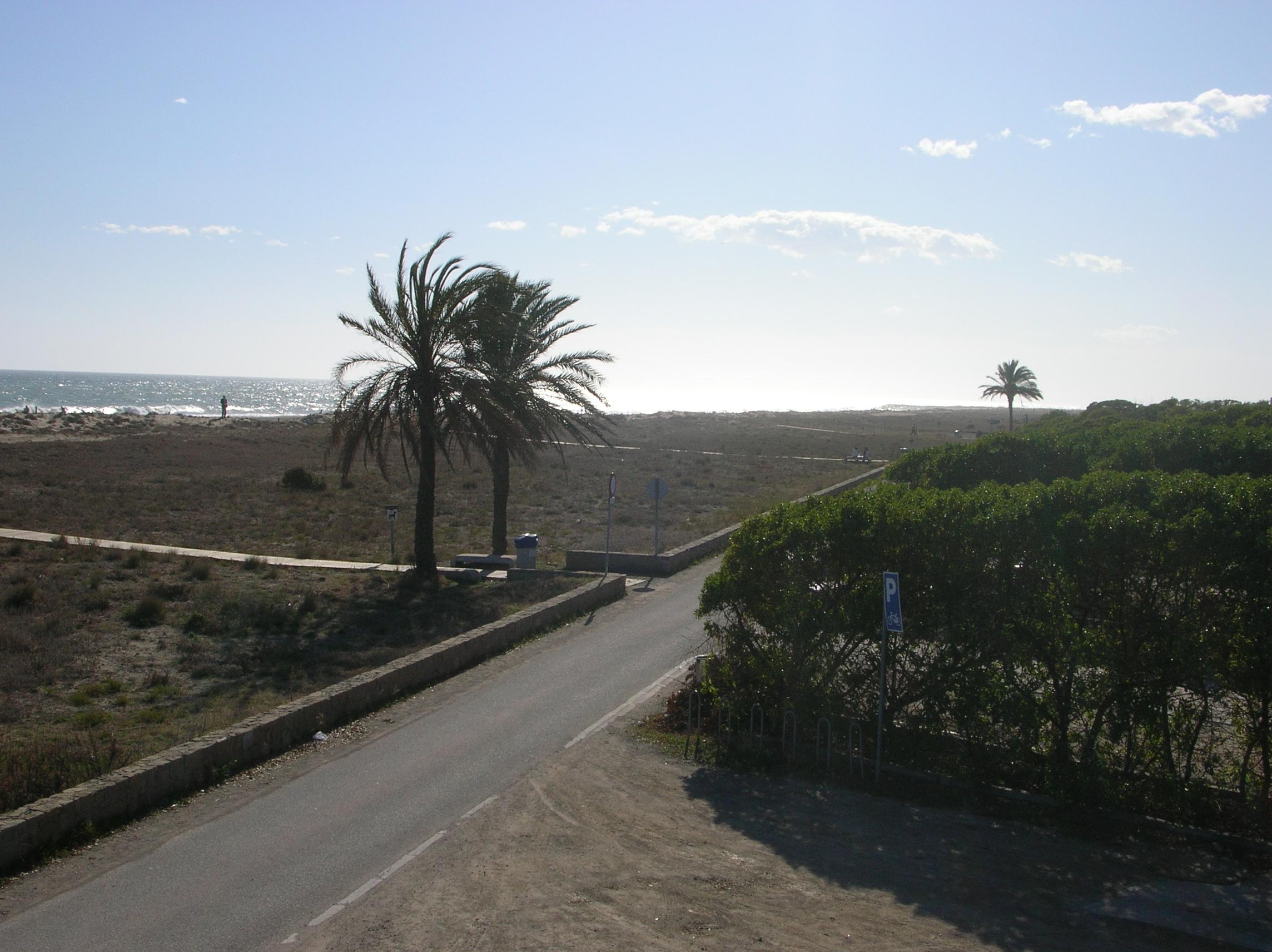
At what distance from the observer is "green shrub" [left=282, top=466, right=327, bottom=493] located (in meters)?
38.5

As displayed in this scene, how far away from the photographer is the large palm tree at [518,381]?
68.3 ft

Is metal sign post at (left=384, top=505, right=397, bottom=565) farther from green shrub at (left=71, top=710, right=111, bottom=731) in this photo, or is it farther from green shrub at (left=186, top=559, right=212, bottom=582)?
green shrub at (left=71, top=710, right=111, bottom=731)

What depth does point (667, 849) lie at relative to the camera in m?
7.92

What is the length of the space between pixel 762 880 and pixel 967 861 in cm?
179

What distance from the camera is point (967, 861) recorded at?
7941 mm

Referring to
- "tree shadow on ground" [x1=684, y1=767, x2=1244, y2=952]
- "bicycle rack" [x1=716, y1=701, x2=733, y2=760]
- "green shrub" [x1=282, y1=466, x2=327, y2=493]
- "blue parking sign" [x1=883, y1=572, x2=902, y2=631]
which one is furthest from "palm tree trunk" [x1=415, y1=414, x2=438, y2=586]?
"green shrub" [x1=282, y1=466, x2=327, y2=493]

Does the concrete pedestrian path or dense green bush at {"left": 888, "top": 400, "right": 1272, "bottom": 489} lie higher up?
dense green bush at {"left": 888, "top": 400, "right": 1272, "bottom": 489}

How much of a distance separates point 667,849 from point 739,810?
1179 mm

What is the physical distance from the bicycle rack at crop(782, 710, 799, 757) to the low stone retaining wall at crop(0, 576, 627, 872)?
4950 millimetres

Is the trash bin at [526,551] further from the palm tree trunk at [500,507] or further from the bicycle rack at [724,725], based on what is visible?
the bicycle rack at [724,725]

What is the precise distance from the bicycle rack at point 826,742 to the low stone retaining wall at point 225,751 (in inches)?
209

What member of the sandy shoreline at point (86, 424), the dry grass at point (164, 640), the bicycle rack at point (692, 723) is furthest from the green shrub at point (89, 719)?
the sandy shoreline at point (86, 424)

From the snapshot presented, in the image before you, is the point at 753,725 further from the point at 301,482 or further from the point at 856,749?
the point at 301,482

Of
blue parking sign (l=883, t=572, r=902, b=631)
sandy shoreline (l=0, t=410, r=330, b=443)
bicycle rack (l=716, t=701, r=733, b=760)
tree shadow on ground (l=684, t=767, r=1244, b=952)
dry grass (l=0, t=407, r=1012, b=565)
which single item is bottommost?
tree shadow on ground (l=684, t=767, r=1244, b=952)
